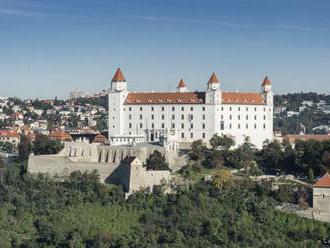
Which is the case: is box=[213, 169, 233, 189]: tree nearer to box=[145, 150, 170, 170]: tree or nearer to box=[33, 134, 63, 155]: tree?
box=[145, 150, 170, 170]: tree

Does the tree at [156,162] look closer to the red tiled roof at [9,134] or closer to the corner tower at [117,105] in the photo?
the corner tower at [117,105]

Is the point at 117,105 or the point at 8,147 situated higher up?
the point at 117,105

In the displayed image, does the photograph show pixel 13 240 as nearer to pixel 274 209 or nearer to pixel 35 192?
pixel 35 192

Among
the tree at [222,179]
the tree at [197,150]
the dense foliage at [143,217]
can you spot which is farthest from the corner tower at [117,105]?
the tree at [222,179]

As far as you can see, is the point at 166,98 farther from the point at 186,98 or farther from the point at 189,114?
the point at 189,114

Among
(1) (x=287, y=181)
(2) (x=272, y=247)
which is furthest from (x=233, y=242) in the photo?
(1) (x=287, y=181)

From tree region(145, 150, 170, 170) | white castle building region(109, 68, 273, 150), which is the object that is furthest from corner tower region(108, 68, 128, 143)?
tree region(145, 150, 170, 170)

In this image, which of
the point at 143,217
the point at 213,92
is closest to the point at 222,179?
the point at 143,217
